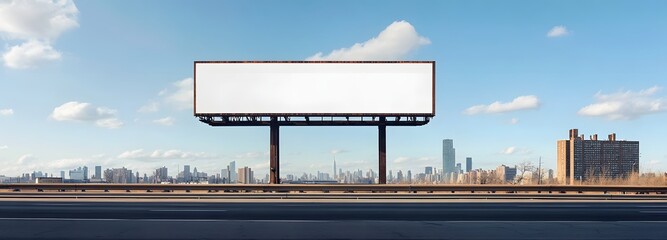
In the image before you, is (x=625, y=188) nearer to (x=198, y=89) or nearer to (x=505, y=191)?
(x=505, y=191)

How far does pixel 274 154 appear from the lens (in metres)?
26.3

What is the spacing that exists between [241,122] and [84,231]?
52.9 feet

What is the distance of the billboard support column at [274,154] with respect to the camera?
26.2 meters

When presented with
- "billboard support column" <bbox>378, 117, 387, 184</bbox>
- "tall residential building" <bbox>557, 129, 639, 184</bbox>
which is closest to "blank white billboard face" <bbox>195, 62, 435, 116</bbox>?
"billboard support column" <bbox>378, 117, 387, 184</bbox>

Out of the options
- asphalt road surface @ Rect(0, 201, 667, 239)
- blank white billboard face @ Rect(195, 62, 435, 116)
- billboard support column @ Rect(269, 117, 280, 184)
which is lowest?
asphalt road surface @ Rect(0, 201, 667, 239)

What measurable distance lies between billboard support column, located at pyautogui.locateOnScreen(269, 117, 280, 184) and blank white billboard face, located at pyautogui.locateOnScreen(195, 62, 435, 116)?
0.81 meters

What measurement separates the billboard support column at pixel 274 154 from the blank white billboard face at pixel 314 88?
0.81 metres

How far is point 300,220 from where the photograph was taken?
12.4 meters

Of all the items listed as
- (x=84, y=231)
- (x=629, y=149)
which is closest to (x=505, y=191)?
(x=84, y=231)

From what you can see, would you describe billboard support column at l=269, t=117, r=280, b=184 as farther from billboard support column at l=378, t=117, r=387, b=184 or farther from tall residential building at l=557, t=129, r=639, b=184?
tall residential building at l=557, t=129, r=639, b=184

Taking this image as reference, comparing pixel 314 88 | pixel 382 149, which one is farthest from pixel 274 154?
pixel 382 149

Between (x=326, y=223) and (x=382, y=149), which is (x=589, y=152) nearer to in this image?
(x=382, y=149)

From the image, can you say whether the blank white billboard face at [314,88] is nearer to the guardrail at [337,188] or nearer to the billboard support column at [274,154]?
the billboard support column at [274,154]

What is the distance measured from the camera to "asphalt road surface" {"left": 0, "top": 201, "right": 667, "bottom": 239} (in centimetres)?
1003
